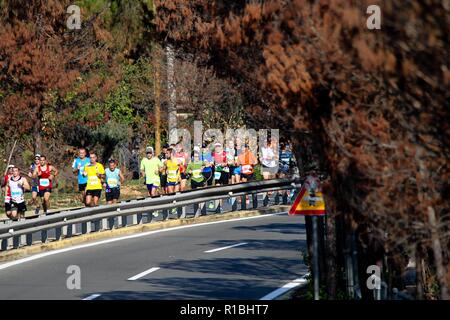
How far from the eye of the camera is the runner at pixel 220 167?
3700cm

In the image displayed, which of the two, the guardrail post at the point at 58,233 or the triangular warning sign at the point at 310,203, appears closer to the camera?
the triangular warning sign at the point at 310,203

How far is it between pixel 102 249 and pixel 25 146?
17.9 meters

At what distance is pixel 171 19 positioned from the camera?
21891 mm

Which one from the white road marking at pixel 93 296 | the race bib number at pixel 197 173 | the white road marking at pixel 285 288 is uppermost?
the race bib number at pixel 197 173

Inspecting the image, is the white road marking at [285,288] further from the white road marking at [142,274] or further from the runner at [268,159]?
the runner at [268,159]

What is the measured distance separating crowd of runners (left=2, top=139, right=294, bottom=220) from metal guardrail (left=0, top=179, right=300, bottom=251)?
2.80 ft

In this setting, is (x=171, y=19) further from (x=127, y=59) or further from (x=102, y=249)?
(x=127, y=59)

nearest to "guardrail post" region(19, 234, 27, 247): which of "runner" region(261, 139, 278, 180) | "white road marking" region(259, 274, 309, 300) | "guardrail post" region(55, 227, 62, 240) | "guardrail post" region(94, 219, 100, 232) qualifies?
"guardrail post" region(55, 227, 62, 240)

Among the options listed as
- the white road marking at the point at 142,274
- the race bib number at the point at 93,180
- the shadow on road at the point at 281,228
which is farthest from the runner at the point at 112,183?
the white road marking at the point at 142,274

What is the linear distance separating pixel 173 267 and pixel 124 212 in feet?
21.5

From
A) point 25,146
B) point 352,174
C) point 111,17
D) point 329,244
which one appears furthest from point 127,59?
point 352,174

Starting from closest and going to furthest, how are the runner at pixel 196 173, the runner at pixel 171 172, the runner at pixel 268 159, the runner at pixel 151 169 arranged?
1. the runner at pixel 151 169
2. the runner at pixel 171 172
3. the runner at pixel 196 173
4. the runner at pixel 268 159

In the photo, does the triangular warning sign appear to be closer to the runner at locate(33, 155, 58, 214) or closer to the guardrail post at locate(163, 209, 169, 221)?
the guardrail post at locate(163, 209, 169, 221)

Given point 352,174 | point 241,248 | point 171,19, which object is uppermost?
point 171,19
